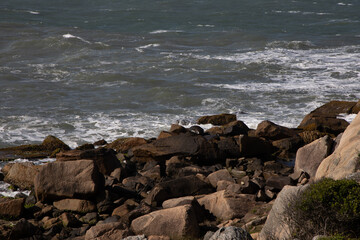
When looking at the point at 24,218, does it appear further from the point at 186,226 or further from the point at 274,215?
the point at 274,215

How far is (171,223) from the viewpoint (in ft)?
39.4

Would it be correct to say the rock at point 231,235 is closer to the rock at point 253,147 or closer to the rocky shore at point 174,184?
the rocky shore at point 174,184

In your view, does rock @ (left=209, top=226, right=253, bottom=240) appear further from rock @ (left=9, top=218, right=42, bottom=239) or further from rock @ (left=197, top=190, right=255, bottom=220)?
rock @ (left=9, top=218, right=42, bottom=239)

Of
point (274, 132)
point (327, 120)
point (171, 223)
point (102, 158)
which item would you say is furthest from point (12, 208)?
point (327, 120)

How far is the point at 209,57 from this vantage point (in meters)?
40.9

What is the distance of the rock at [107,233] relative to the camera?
11.8 meters

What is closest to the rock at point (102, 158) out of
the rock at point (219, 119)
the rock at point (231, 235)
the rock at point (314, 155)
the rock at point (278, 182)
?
the rock at point (278, 182)

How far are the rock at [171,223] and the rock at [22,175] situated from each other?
5542 mm

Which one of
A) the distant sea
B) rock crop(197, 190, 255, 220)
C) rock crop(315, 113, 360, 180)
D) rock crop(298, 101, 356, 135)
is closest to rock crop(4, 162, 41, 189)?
the distant sea

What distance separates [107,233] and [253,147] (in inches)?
336

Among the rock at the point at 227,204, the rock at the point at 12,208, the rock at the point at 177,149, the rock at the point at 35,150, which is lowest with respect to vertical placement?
the rock at the point at 35,150

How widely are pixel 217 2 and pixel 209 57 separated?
35510 mm

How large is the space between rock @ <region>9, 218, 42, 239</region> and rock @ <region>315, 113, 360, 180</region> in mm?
6875

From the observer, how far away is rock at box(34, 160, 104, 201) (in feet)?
47.5
